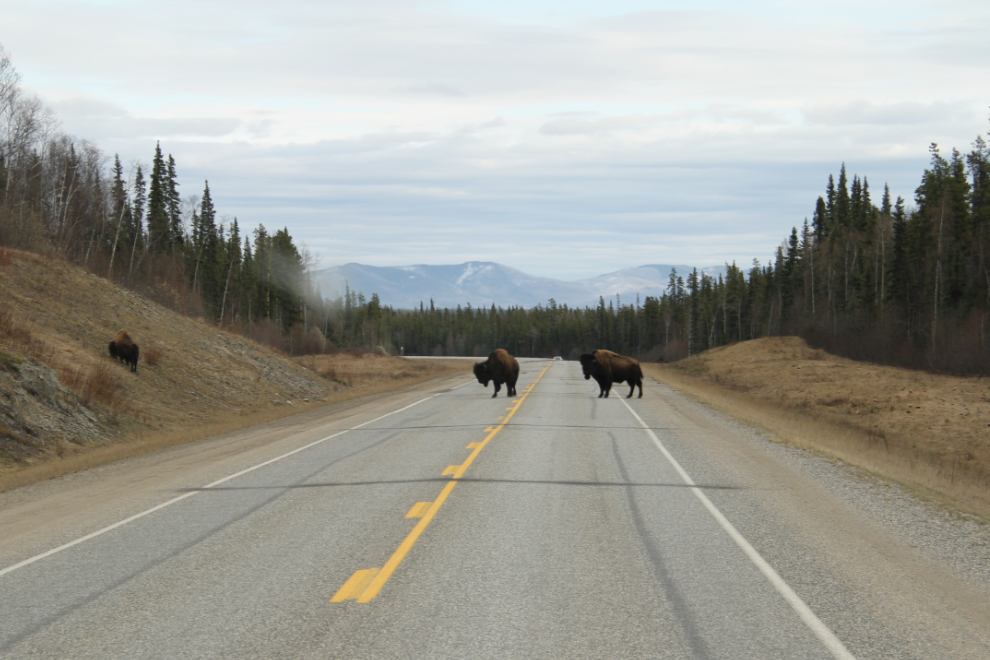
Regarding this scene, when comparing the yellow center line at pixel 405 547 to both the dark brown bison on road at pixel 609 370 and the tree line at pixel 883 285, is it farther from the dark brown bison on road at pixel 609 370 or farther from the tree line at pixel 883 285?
the tree line at pixel 883 285

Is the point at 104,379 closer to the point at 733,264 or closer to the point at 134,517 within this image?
the point at 134,517

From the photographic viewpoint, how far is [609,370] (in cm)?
3158

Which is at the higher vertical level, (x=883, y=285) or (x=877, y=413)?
(x=883, y=285)

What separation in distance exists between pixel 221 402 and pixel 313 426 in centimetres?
777

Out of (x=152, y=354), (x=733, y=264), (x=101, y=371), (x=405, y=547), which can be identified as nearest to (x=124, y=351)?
(x=152, y=354)

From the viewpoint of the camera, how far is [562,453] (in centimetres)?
1437

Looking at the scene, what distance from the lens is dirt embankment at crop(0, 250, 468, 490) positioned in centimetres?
1652

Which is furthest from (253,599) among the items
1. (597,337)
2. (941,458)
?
(597,337)

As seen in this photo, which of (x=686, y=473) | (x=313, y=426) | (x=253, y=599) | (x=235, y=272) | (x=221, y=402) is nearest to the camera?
(x=253, y=599)

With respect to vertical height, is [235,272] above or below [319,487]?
above

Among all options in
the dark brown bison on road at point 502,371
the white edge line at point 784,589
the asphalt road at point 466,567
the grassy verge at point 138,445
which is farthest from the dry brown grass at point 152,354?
the white edge line at point 784,589

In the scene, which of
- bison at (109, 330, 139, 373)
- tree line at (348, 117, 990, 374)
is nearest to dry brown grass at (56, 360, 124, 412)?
bison at (109, 330, 139, 373)

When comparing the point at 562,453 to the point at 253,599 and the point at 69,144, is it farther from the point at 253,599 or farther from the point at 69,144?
the point at 69,144

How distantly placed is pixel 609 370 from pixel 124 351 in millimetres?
18452
